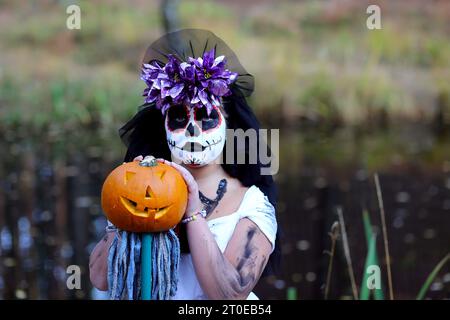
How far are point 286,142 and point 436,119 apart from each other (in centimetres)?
172

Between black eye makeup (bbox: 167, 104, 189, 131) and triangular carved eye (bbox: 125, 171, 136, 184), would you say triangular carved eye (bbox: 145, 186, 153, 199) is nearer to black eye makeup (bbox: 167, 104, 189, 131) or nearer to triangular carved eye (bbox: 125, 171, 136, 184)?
triangular carved eye (bbox: 125, 171, 136, 184)

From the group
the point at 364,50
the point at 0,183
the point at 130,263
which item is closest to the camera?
the point at 130,263

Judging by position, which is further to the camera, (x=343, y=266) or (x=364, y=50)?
(x=364, y=50)

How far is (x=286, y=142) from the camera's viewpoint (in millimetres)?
8000

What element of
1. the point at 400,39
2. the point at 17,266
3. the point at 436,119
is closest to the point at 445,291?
the point at 17,266

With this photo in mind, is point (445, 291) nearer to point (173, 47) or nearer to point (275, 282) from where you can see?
point (275, 282)

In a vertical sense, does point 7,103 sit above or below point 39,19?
below

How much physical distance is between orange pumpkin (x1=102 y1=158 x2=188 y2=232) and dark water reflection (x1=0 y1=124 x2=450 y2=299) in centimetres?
Result: 201

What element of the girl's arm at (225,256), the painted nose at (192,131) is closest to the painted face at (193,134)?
the painted nose at (192,131)

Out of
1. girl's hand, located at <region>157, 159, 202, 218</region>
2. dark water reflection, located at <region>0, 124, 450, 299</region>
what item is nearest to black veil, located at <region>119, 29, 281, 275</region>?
girl's hand, located at <region>157, 159, 202, 218</region>

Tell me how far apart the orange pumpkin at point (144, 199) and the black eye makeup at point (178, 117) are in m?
0.20

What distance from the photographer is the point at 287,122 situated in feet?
28.0

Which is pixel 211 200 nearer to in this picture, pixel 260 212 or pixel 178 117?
pixel 260 212

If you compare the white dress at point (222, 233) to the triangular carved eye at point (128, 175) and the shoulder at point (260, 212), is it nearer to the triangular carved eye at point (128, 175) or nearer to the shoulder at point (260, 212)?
the shoulder at point (260, 212)
